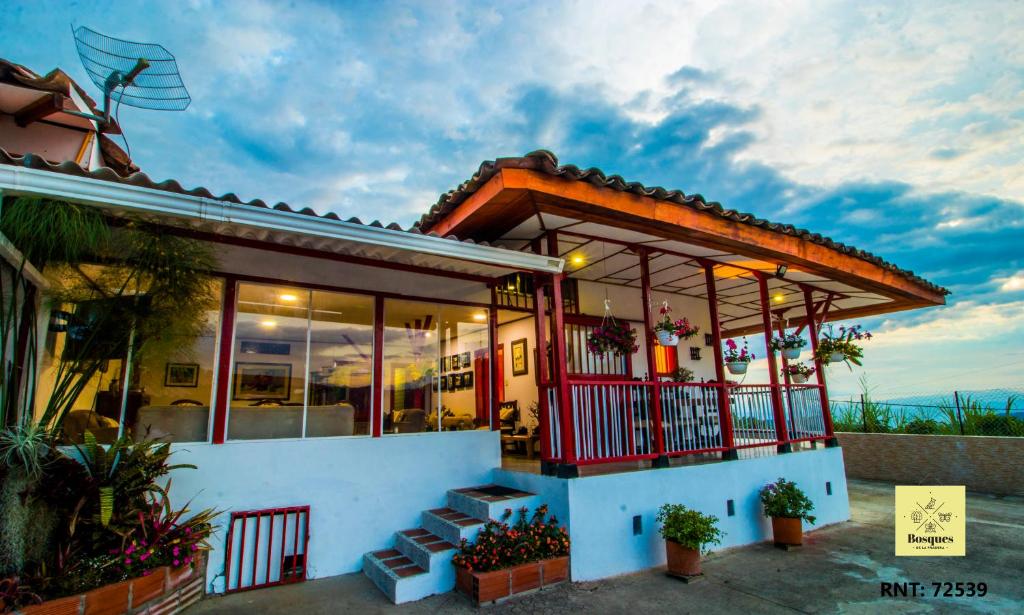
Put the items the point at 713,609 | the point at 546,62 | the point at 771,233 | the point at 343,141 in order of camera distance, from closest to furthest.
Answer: the point at 713,609, the point at 771,233, the point at 546,62, the point at 343,141

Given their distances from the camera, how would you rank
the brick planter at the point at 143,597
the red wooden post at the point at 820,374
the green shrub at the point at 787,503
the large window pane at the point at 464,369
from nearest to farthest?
the brick planter at the point at 143,597, the green shrub at the point at 787,503, the large window pane at the point at 464,369, the red wooden post at the point at 820,374

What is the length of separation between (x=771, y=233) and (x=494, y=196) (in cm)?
400

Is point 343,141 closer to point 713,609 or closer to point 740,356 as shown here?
point 740,356

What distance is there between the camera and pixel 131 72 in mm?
5383

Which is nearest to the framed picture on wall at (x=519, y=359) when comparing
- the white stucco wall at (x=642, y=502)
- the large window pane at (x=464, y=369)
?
the large window pane at (x=464, y=369)

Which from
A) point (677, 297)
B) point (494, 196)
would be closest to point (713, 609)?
point (494, 196)

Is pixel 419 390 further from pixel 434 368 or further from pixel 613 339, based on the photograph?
pixel 613 339

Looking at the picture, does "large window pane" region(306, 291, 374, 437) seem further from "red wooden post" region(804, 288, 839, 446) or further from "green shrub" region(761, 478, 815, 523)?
"red wooden post" region(804, 288, 839, 446)

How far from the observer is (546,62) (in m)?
9.46

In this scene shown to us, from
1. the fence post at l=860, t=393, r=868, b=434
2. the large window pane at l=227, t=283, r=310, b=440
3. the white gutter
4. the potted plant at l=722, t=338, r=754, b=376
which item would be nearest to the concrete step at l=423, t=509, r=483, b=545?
the large window pane at l=227, t=283, r=310, b=440

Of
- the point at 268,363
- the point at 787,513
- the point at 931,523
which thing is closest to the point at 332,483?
the point at 268,363

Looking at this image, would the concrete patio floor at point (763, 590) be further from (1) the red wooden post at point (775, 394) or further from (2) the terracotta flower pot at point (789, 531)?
(1) the red wooden post at point (775, 394)

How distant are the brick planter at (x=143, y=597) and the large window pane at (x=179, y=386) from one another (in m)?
1.27

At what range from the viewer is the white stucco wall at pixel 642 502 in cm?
426
